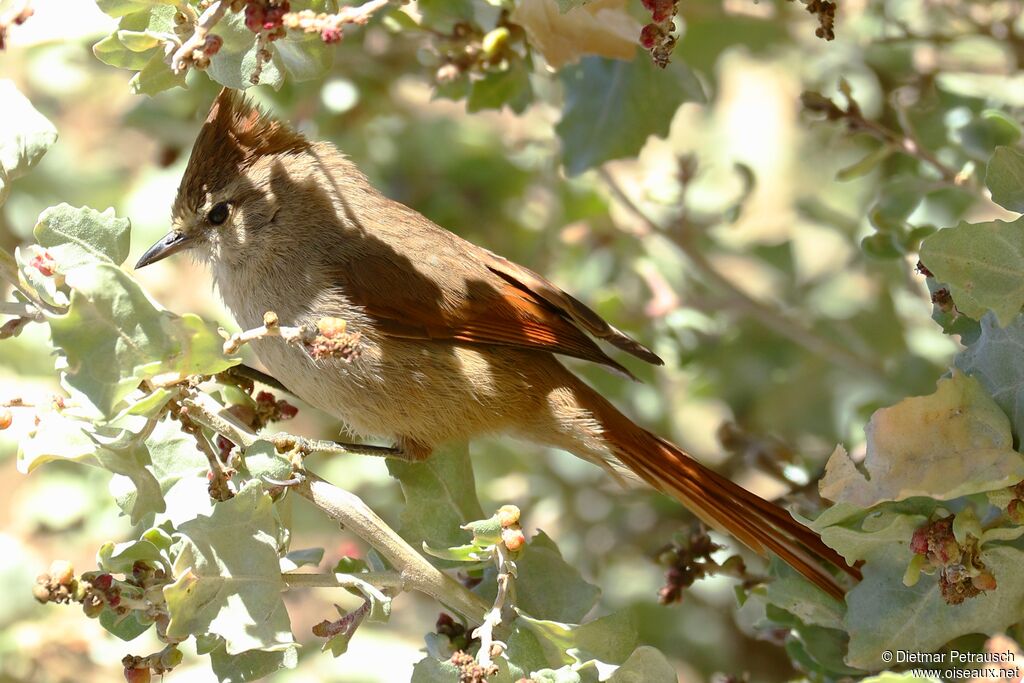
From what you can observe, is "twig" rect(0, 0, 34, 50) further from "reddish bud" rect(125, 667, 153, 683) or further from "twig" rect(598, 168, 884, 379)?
"twig" rect(598, 168, 884, 379)

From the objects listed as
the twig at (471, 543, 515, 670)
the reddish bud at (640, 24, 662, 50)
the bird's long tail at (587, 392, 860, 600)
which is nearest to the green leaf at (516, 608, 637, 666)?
the twig at (471, 543, 515, 670)

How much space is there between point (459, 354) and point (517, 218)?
1.50 m

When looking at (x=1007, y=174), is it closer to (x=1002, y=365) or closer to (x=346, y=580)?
(x=1002, y=365)

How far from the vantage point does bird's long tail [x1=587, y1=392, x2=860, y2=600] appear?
112 inches

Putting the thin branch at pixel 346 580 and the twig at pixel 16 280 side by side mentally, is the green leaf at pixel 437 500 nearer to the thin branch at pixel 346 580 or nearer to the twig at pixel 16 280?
the thin branch at pixel 346 580

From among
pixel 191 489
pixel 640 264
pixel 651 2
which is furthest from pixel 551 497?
pixel 651 2

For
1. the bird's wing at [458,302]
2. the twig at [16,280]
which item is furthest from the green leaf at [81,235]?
the bird's wing at [458,302]

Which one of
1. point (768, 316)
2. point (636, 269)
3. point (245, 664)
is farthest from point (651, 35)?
point (636, 269)

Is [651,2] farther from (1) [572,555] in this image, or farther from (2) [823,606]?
(1) [572,555]

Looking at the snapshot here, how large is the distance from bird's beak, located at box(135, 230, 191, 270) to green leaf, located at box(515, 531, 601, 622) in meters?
1.57

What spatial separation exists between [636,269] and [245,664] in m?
2.45

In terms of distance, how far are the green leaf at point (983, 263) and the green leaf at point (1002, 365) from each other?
0.35ft

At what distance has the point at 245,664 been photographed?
238 cm

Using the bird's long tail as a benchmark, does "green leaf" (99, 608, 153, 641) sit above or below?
above
